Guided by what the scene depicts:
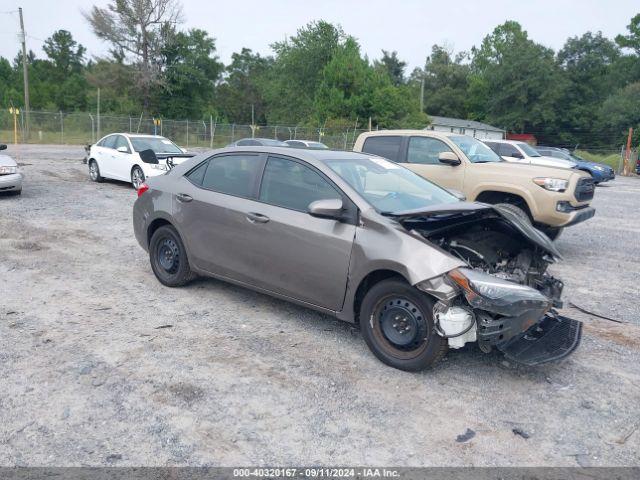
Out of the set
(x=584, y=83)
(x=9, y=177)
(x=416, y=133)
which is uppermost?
(x=584, y=83)

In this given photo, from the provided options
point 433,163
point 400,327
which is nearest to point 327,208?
point 400,327

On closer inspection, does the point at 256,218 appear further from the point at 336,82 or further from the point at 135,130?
the point at 336,82

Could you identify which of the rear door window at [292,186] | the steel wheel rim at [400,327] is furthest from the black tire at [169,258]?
the steel wheel rim at [400,327]

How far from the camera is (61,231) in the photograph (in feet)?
29.2

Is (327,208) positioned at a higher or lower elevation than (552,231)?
higher

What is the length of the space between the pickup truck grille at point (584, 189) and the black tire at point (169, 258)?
18.3 feet

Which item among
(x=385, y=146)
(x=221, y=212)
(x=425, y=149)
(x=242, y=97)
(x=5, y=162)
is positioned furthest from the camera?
(x=242, y=97)

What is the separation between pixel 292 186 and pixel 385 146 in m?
4.75

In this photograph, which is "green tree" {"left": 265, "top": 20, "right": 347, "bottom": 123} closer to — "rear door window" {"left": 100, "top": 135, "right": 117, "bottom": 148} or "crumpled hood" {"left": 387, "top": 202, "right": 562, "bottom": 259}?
"rear door window" {"left": 100, "top": 135, "right": 117, "bottom": 148}

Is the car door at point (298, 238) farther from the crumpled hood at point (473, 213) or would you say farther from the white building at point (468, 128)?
the white building at point (468, 128)

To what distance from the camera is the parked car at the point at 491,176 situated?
25.4 feet

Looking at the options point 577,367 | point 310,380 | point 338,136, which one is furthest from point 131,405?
point 338,136

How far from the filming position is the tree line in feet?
159

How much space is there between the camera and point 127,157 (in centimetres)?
1438
